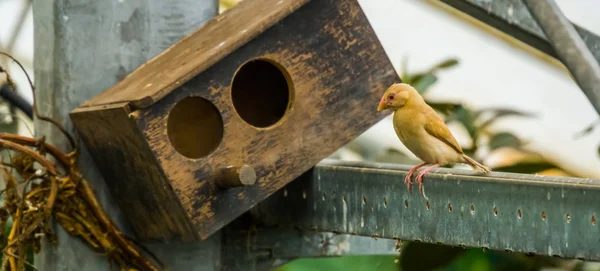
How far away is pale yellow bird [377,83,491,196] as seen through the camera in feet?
7.64

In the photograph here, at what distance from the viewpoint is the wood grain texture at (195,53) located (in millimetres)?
2199

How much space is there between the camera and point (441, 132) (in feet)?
7.66

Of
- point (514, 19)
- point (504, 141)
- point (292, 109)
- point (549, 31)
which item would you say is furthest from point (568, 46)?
point (504, 141)

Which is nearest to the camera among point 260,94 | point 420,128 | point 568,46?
point 568,46

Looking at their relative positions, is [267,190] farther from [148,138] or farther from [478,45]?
[478,45]

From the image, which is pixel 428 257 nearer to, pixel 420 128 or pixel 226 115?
pixel 420 128

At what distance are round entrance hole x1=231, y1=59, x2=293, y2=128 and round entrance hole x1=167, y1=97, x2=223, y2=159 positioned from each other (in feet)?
0.46

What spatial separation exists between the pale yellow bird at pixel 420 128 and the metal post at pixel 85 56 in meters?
0.59

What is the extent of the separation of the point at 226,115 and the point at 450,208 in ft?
1.84

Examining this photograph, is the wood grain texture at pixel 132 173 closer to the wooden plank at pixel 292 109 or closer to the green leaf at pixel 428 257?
the wooden plank at pixel 292 109

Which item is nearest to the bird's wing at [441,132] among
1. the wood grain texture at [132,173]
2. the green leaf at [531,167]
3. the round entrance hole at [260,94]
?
the round entrance hole at [260,94]

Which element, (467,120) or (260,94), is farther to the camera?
(467,120)

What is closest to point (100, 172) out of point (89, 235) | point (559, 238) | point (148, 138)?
point (89, 235)

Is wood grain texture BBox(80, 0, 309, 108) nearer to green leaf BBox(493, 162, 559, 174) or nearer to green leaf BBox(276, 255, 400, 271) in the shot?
green leaf BBox(493, 162, 559, 174)
